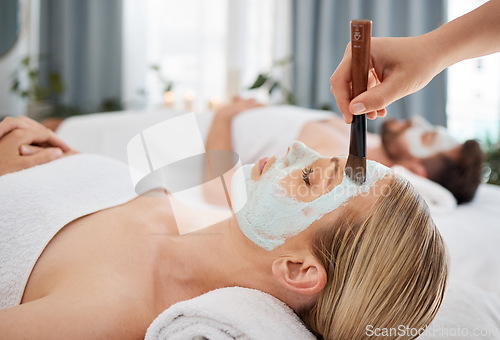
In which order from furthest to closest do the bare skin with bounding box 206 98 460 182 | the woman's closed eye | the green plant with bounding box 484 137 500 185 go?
1. the green plant with bounding box 484 137 500 185
2. the bare skin with bounding box 206 98 460 182
3. the woman's closed eye

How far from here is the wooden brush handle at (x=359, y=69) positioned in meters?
0.68

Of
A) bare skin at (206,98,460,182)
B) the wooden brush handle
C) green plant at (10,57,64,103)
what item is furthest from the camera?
green plant at (10,57,64,103)

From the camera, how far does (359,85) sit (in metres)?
0.73

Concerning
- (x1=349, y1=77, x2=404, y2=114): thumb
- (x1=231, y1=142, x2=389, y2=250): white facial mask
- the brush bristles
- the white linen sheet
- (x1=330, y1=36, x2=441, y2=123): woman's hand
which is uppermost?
(x1=330, y1=36, x2=441, y2=123): woman's hand

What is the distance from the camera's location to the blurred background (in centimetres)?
283

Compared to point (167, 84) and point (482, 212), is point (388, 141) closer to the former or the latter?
point (482, 212)

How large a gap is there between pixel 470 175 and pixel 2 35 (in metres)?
2.77

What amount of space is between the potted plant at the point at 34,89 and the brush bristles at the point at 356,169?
9.60ft

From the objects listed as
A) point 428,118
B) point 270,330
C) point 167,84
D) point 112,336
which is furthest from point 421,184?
point 167,84

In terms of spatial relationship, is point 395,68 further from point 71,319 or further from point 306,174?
point 71,319

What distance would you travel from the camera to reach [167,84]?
11.4 feet

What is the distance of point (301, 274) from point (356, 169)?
216 millimetres

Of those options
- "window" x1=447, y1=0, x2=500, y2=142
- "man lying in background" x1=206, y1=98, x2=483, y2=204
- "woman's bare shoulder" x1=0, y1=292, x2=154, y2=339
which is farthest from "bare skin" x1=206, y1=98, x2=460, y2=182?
"woman's bare shoulder" x1=0, y1=292, x2=154, y2=339

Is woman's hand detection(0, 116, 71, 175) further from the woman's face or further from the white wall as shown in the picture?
the white wall
